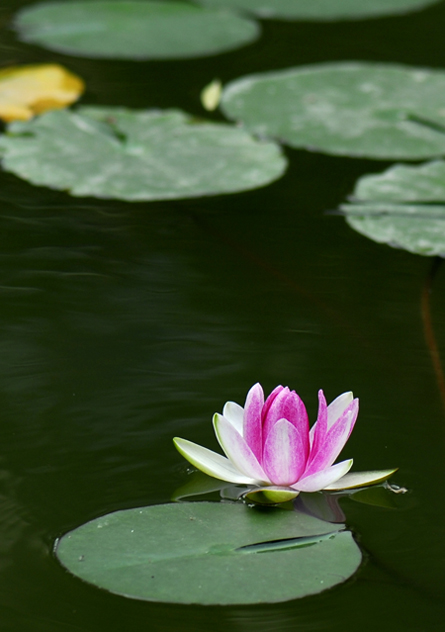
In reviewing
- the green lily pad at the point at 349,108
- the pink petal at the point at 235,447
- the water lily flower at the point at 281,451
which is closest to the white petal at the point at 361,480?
the water lily flower at the point at 281,451

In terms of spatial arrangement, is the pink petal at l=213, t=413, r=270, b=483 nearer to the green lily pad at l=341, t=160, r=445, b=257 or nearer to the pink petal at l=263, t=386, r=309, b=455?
the pink petal at l=263, t=386, r=309, b=455

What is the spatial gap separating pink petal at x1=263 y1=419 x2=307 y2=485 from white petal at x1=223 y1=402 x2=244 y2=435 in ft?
0.30

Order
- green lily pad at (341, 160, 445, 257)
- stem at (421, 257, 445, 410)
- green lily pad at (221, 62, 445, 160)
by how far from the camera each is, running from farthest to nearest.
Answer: green lily pad at (221, 62, 445, 160) → green lily pad at (341, 160, 445, 257) → stem at (421, 257, 445, 410)

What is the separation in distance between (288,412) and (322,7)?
9.24 feet

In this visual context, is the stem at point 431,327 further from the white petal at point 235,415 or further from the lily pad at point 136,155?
the lily pad at point 136,155

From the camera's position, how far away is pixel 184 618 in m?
0.95

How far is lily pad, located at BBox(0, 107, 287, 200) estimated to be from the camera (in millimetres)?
2086

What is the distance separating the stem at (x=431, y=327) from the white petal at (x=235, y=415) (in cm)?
40

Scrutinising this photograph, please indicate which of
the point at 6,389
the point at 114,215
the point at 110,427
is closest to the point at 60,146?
the point at 114,215

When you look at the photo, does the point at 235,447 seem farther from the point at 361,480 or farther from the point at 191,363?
the point at 191,363

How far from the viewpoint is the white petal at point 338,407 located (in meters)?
1.19

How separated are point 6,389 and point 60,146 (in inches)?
42.2

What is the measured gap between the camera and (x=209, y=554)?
101 centimetres

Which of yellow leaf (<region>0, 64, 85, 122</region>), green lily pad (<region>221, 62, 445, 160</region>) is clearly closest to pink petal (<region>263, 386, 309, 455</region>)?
green lily pad (<region>221, 62, 445, 160</region>)
